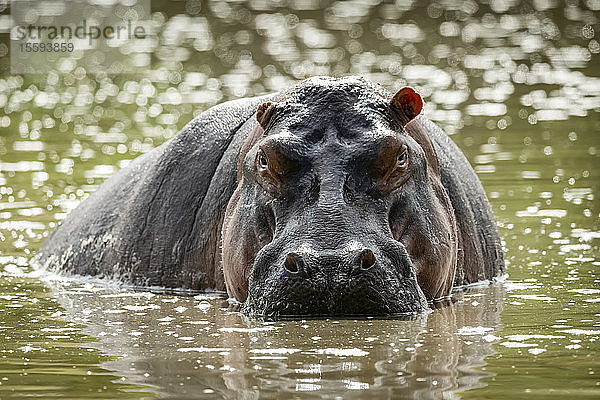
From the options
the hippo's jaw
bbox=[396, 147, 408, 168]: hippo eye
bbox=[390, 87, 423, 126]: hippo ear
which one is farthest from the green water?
bbox=[390, 87, 423, 126]: hippo ear

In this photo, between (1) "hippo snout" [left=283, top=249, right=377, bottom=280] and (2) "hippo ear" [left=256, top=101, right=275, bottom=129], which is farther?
(2) "hippo ear" [left=256, top=101, right=275, bottom=129]

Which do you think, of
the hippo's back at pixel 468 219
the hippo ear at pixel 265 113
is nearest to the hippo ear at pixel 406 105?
the hippo ear at pixel 265 113

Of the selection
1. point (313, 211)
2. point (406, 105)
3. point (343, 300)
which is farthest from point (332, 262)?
point (406, 105)

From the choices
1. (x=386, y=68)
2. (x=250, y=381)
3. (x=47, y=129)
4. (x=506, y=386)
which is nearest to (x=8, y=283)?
(x=250, y=381)

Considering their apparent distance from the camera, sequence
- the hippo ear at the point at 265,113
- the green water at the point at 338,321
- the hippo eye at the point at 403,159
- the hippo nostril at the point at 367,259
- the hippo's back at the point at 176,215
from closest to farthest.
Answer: the green water at the point at 338,321
the hippo nostril at the point at 367,259
the hippo eye at the point at 403,159
the hippo ear at the point at 265,113
the hippo's back at the point at 176,215

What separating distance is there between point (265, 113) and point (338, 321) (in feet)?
4.08

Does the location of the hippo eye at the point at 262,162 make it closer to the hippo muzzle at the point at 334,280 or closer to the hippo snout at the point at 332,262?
the hippo muzzle at the point at 334,280

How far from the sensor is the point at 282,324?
7164 mm

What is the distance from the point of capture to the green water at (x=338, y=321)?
6.26 meters

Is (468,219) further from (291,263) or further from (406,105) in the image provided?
(291,263)

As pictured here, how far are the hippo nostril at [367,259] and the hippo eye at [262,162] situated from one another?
805 mm

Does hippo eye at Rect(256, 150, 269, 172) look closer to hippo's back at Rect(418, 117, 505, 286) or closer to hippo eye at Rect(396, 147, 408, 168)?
hippo eye at Rect(396, 147, 408, 168)

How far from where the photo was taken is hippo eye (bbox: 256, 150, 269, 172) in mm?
7473

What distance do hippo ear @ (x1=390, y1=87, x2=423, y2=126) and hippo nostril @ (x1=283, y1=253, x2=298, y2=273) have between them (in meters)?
1.16
